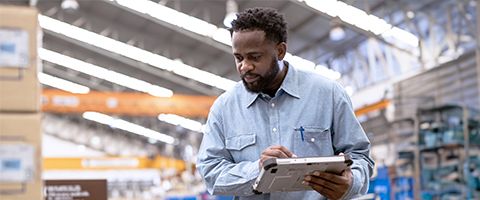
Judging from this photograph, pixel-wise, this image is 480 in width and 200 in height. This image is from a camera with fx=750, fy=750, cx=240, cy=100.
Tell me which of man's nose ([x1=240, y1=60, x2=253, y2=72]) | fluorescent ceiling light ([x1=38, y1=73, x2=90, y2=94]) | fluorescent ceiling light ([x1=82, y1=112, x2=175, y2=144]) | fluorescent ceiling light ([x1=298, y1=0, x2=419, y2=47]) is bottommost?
man's nose ([x1=240, y1=60, x2=253, y2=72])

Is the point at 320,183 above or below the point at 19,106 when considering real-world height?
below

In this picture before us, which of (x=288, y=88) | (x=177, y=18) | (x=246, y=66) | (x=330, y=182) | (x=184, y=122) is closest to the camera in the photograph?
(x=330, y=182)

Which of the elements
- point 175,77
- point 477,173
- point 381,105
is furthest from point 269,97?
point 175,77

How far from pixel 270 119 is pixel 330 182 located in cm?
32

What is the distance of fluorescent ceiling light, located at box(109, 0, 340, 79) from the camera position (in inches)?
631

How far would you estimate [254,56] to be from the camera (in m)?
2.32

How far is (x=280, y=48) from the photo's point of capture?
2395 millimetres

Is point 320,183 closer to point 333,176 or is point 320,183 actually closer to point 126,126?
point 333,176

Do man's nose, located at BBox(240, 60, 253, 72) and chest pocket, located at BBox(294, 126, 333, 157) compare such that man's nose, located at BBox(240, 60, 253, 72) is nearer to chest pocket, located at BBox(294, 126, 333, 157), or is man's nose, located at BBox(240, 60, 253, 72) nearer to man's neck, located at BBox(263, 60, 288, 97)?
man's neck, located at BBox(263, 60, 288, 97)

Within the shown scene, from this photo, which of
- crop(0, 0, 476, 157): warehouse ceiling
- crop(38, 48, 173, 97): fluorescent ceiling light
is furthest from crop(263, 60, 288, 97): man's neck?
crop(38, 48, 173, 97): fluorescent ceiling light

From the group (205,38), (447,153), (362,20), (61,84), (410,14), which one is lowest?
(447,153)

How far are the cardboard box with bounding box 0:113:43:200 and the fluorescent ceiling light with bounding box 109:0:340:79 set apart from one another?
46.6 feet

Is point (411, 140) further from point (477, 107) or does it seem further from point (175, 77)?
point (175, 77)

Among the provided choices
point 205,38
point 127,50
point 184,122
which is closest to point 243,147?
point 205,38
